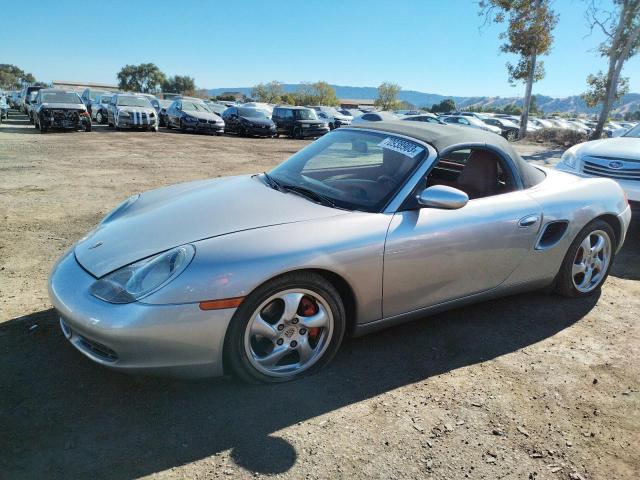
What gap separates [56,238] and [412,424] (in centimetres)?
406

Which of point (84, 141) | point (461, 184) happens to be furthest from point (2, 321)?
point (84, 141)

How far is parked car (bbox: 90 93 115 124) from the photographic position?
2144 centimetres

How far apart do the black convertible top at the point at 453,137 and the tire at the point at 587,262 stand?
23.4 inches

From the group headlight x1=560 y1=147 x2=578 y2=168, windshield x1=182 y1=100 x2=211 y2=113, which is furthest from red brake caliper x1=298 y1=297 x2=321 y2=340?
windshield x1=182 y1=100 x2=211 y2=113

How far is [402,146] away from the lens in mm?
3250

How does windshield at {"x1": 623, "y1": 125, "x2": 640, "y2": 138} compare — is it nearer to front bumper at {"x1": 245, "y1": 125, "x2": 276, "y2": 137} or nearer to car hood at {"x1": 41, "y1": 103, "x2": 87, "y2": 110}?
front bumper at {"x1": 245, "y1": 125, "x2": 276, "y2": 137}

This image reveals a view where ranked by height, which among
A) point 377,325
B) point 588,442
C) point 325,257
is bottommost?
point 588,442

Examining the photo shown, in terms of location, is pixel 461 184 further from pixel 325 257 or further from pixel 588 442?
pixel 588 442

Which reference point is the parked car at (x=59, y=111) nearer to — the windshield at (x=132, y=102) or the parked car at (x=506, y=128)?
the windshield at (x=132, y=102)

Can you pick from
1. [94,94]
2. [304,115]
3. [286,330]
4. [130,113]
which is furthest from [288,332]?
[94,94]

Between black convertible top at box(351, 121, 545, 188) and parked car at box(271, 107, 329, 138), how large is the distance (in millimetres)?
19911

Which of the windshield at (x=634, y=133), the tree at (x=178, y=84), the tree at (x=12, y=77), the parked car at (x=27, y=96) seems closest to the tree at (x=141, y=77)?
the tree at (x=178, y=84)

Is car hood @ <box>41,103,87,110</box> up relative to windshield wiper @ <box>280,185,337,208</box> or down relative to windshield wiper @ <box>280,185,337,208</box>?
up

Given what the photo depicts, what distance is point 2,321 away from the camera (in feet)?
10.2
